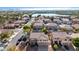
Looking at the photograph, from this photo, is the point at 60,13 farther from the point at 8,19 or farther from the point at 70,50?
the point at 8,19

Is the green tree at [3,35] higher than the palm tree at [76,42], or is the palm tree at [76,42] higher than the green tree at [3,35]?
the green tree at [3,35]

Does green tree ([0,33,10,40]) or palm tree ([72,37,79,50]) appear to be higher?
green tree ([0,33,10,40])
